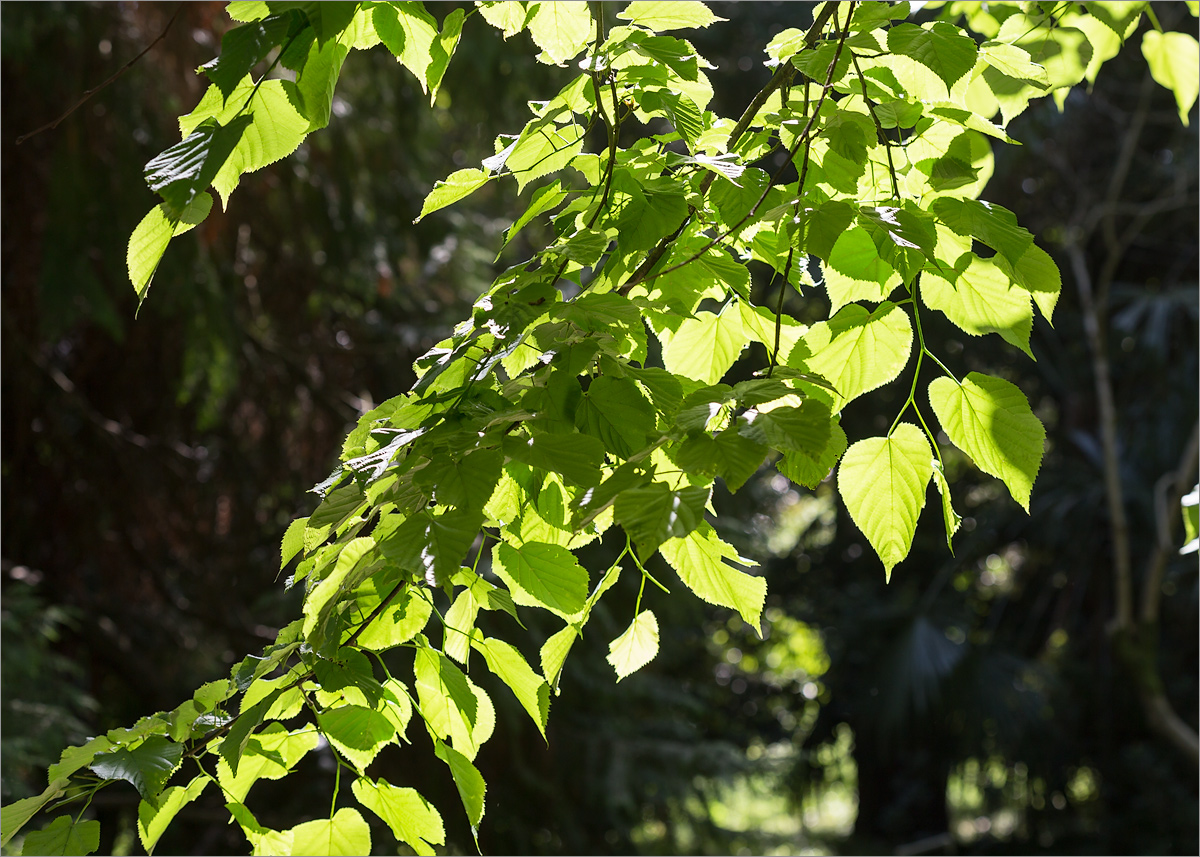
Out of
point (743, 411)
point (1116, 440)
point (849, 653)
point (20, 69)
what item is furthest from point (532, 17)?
point (1116, 440)

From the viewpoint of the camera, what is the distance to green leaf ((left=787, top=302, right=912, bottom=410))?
1.66 ft

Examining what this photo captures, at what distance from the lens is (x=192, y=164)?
383 millimetres

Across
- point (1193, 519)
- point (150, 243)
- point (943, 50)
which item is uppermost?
point (150, 243)

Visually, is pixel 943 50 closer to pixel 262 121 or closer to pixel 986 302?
pixel 986 302

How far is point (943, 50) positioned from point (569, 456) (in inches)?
12.9

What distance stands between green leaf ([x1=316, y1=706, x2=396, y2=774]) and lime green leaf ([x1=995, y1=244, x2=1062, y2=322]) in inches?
16.1

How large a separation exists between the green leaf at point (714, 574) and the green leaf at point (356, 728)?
176 millimetres

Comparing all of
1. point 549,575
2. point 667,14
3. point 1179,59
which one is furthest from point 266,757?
point 1179,59

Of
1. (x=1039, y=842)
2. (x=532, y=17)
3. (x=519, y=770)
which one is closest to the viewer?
(x=532, y=17)

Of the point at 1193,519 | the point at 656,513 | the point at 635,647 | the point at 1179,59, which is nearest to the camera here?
the point at 656,513

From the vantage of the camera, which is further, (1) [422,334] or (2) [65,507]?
(1) [422,334]

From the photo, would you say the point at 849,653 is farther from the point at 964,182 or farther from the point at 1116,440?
the point at 964,182

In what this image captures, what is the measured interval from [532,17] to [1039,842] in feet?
14.1

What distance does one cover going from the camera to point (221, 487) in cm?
238
